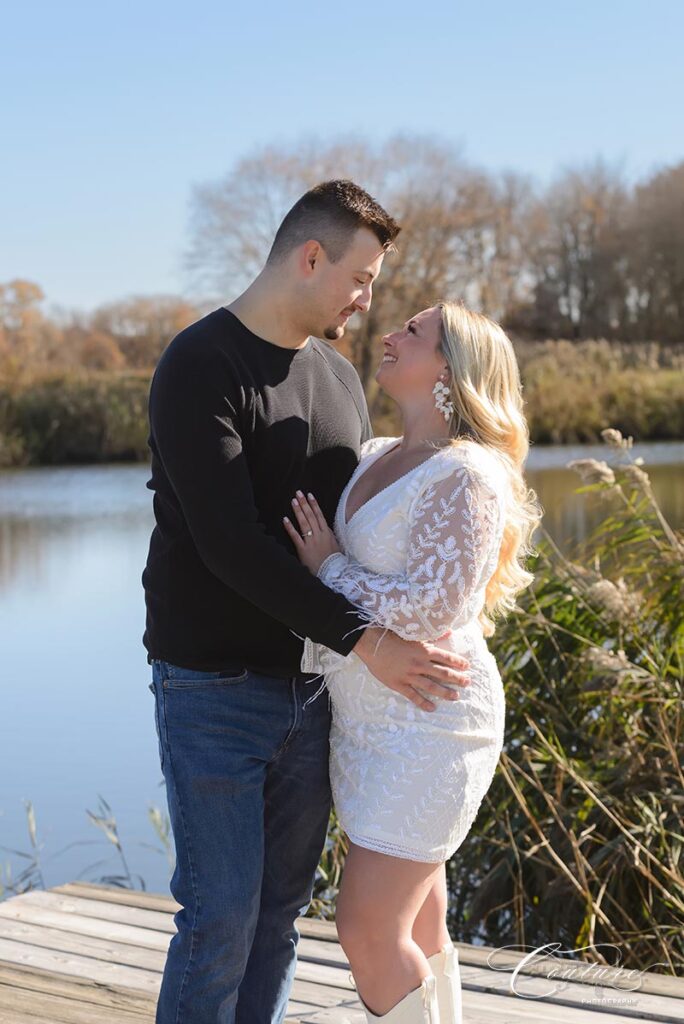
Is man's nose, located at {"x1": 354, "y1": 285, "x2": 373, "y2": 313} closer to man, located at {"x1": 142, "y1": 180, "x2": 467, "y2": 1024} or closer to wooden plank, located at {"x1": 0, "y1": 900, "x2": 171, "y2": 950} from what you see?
man, located at {"x1": 142, "y1": 180, "x2": 467, "y2": 1024}

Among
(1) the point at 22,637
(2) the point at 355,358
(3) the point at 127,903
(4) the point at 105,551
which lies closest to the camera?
(3) the point at 127,903

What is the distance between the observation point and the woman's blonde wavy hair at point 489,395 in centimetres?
184

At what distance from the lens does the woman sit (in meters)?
1.76

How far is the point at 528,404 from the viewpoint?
566 inches

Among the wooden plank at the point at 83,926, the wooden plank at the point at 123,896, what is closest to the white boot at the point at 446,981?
the wooden plank at the point at 83,926

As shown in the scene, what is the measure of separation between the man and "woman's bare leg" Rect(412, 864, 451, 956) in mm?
185

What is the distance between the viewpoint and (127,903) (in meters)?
2.93

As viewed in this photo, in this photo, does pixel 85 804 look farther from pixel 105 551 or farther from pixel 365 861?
pixel 105 551

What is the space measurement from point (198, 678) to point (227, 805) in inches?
7.0

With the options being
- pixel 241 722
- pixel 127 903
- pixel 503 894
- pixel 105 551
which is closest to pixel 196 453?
pixel 241 722

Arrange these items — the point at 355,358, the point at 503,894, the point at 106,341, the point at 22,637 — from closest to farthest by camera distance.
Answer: the point at 503,894 → the point at 22,637 → the point at 355,358 → the point at 106,341

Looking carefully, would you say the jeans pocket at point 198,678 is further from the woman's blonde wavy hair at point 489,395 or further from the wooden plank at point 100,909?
the wooden plank at point 100,909

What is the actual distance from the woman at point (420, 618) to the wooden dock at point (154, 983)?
49 cm

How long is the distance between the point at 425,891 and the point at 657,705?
1.29m
